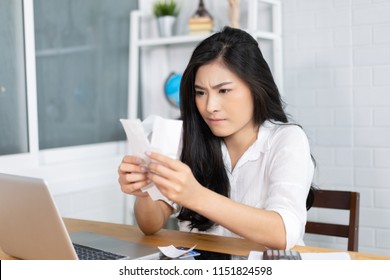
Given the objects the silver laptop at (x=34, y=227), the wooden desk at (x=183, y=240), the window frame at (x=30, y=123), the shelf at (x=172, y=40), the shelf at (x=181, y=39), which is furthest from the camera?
the shelf at (x=172, y=40)

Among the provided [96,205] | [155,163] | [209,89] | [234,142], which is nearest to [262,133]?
[234,142]

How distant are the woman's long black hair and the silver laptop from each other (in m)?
0.46

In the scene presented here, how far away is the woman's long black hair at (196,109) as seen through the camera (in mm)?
1810

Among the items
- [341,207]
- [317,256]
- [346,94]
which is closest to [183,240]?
[317,256]

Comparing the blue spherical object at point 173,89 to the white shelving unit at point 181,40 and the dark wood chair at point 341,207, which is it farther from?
the dark wood chair at point 341,207

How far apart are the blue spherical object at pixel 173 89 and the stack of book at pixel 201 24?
303mm

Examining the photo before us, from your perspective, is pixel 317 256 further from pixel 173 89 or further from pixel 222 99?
pixel 173 89

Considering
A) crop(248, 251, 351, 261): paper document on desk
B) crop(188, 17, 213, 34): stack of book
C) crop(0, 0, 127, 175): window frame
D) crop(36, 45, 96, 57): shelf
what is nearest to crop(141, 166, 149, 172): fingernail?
crop(248, 251, 351, 261): paper document on desk

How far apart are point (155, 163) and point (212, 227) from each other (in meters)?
0.61

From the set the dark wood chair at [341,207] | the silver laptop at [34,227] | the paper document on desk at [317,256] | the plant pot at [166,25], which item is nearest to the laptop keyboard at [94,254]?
the silver laptop at [34,227]

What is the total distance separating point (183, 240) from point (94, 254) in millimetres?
297

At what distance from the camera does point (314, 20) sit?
2.78 metres

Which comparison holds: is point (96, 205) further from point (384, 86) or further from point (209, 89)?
point (384, 86)

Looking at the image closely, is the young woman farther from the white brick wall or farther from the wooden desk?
the white brick wall
